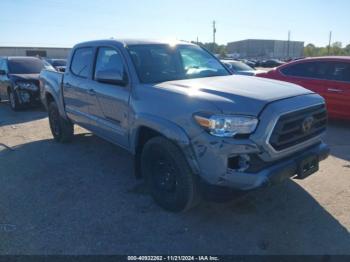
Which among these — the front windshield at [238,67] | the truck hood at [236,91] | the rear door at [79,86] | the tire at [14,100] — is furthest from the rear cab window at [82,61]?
the front windshield at [238,67]

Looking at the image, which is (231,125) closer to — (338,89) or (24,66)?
(338,89)

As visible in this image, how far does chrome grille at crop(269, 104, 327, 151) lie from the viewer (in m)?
3.28

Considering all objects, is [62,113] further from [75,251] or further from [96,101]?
[75,251]

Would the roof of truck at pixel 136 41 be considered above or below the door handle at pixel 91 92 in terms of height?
above

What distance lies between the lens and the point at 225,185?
3238 mm

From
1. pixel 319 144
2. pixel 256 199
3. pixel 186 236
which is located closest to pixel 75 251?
pixel 186 236

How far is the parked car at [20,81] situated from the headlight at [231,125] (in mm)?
9343

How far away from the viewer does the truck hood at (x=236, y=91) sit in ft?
10.6

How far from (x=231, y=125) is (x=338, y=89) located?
5.44 metres

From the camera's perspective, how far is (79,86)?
18.2 ft

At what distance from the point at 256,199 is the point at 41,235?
247 centimetres

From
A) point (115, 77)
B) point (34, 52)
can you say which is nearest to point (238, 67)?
point (115, 77)

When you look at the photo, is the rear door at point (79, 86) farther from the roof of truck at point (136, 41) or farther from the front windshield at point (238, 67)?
the front windshield at point (238, 67)

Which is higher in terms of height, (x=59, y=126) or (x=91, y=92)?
(x=91, y=92)
